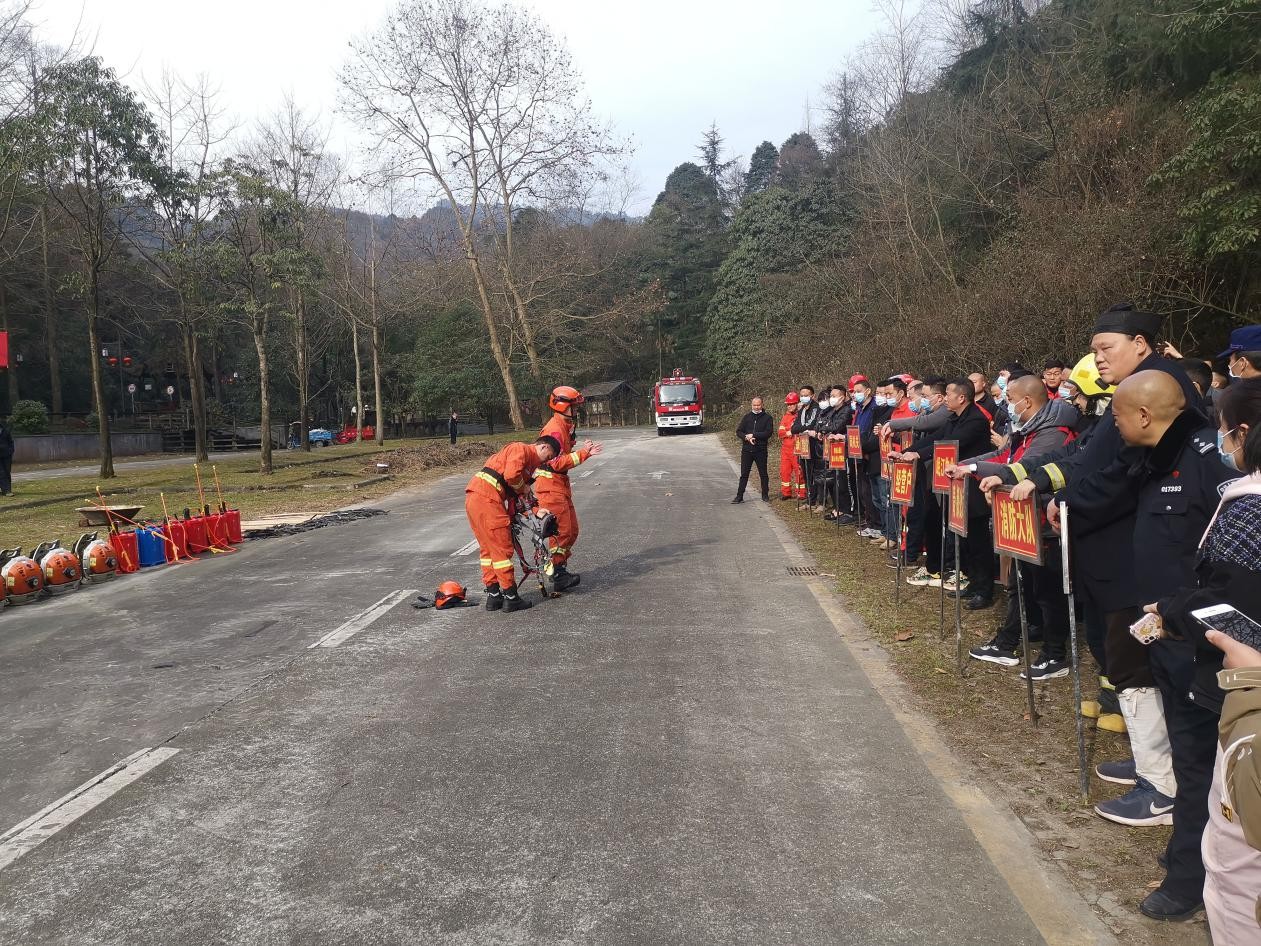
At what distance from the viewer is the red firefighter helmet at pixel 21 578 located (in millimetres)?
10195

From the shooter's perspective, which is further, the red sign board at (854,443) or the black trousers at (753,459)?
the black trousers at (753,459)

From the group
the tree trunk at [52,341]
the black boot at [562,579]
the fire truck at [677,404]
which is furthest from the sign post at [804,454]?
the tree trunk at [52,341]

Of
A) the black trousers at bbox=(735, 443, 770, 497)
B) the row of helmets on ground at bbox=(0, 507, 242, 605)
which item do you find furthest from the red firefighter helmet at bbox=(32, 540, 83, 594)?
the black trousers at bbox=(735, 443, 770, 497)

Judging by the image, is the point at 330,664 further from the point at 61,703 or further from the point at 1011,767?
the point at 1011,767

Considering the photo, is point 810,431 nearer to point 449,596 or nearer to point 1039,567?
point 449,596

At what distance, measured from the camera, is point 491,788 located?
4.66m

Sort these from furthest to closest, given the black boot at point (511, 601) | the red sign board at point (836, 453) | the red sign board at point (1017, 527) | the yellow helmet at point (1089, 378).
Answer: the red sign board at point (836, 453)
the black boot at point (511, 601)
the yellow helmet at point (1089, 378)
the red sign board at point (1017, 527)

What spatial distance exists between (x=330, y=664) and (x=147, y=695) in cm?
124

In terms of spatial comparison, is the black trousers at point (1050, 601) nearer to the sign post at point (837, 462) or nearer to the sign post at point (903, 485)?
the sign post at point (903, 485)

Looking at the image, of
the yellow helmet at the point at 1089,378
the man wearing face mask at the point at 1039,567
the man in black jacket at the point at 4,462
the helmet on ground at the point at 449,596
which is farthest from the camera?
the man in black jacket at the point at 4,462

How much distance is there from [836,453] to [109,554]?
9.93 meters

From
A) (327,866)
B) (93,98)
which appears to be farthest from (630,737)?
(93,98)

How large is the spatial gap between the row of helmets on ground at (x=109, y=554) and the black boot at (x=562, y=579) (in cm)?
590

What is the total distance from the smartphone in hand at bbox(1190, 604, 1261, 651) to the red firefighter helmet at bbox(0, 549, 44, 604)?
36.7 ft
